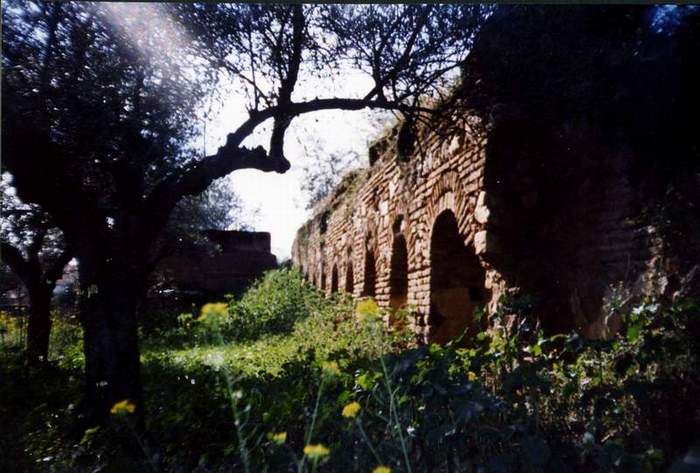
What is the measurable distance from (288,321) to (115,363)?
124 inches

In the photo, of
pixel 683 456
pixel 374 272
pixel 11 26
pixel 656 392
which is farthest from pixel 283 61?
pixel 374 272

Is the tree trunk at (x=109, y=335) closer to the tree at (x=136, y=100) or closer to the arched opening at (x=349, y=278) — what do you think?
the tree at (x=136, y=100)

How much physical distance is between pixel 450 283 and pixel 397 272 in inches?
47.3

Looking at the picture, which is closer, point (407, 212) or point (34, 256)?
point (34, 256)

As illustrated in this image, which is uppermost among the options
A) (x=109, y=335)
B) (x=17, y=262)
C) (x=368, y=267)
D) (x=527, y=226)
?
(x=527, y=226)

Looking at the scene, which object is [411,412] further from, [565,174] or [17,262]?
[17,262]

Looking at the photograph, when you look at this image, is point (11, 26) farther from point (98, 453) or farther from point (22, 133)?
point (98, 453)

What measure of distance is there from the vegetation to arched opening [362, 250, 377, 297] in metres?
3.88

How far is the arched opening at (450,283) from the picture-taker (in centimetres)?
501

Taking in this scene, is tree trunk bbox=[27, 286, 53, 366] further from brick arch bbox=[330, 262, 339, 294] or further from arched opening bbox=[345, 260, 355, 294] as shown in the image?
brick arch bbox=[330, 262, 339, 294]

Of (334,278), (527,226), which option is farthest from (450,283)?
(334,278)

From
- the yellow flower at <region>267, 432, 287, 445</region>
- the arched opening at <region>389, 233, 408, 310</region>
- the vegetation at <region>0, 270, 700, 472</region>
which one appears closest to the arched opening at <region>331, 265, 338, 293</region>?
the arched opening at <region>389, 233, 408, 310</region>

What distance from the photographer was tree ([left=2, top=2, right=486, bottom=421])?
2627mm

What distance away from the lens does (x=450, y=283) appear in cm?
516
